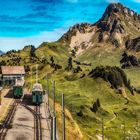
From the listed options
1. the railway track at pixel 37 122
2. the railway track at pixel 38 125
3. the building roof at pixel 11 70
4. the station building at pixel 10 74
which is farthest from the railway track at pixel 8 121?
the building roof at pixel 11 70

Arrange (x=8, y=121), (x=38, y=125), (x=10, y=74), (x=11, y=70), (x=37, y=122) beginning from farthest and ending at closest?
(x=11, y=70) < (x=10, y=74) < (x=37, y=122) < (x=8, y=121) < (x=38, y=125)

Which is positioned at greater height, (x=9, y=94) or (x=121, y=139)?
(x=9, y=94)

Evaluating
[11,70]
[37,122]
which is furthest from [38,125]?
[11,70]

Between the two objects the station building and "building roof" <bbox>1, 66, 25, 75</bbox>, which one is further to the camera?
"building roof" <bbox>1, 66, 25, 75</bbox>

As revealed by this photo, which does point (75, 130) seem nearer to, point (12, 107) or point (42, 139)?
Answer: point (12, 107)

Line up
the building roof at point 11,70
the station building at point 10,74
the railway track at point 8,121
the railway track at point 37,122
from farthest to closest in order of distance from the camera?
the building roof at point 11,70
the station building at point 10,74
the railway track at point 37,122
the railway track at point 8,121

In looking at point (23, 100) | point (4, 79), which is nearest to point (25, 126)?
point (23, 100)

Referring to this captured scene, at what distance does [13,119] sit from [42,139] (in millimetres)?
18819

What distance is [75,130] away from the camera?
306ft

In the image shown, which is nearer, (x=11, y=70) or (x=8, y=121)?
(x=8, y=121)

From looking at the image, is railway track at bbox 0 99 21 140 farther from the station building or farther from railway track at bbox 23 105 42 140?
the station building

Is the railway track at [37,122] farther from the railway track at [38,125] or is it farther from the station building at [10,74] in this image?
the station building at [10,74]

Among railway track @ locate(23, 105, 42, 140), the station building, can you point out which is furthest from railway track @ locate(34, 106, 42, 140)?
the station building

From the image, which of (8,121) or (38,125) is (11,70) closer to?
(8,121)
